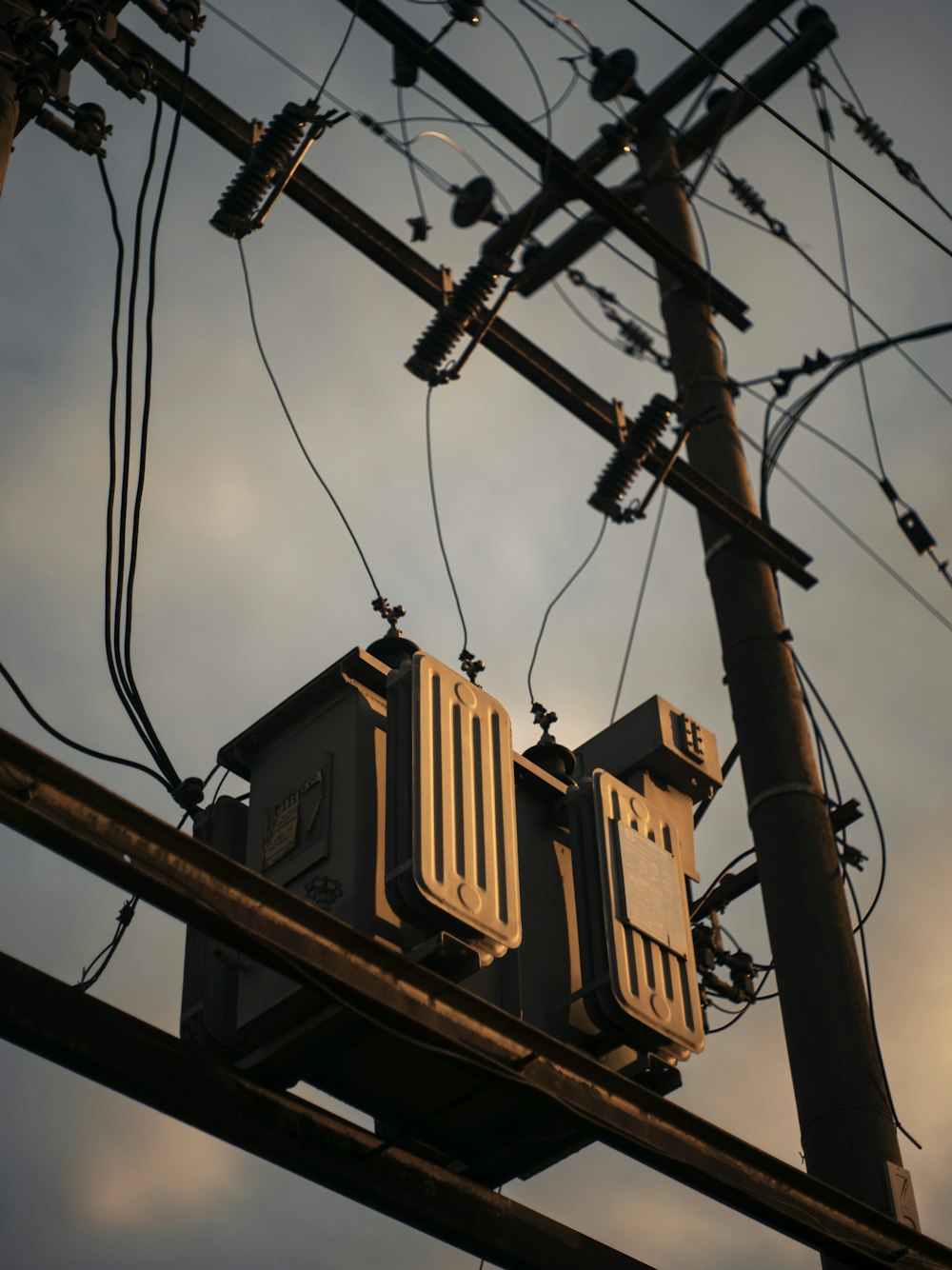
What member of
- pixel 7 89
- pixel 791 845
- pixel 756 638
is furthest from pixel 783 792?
pixel 7 89

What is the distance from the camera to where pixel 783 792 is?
7.29 meters

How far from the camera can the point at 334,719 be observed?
5566mm

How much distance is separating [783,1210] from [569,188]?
575cm

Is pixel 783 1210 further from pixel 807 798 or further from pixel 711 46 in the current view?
pixel 711 46

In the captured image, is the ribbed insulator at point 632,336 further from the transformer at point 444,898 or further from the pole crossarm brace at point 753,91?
the transformer at point 444,898

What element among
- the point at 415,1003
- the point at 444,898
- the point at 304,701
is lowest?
the point at 415,1003

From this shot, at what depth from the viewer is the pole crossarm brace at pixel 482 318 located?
7391mm

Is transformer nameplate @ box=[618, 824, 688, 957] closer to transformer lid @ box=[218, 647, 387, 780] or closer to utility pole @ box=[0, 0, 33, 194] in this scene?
transformer lid @ box=[218, 647, 387, 780]

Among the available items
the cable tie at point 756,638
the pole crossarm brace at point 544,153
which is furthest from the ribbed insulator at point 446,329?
the cable tie at point 756,638

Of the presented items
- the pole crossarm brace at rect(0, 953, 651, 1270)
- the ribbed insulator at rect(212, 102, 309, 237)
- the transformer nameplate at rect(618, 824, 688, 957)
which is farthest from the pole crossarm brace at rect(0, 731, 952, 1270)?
the ribbed insulator at rect(212, 102, 309, 237)

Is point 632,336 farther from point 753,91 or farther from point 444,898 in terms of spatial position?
point 444,898

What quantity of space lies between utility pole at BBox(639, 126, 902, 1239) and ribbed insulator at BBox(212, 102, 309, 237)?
286 cm

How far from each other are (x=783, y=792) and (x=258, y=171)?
359 centimetres

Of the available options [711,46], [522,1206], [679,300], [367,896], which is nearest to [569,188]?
[679,300]
